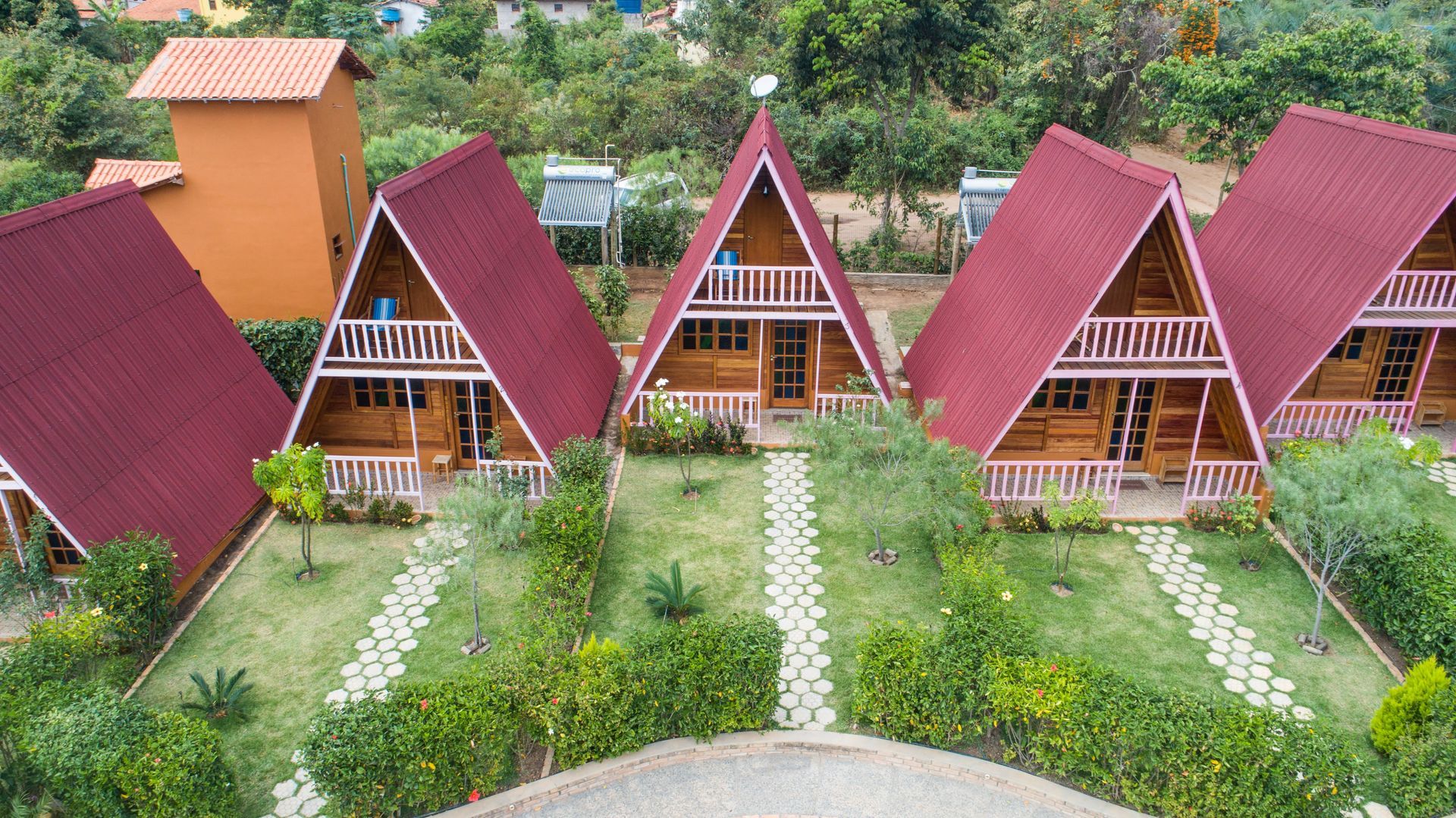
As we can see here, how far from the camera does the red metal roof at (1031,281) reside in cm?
1759

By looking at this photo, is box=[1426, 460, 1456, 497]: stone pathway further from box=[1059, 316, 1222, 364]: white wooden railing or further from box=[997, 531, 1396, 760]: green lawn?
box=[1059, 316, 1222, 364]: white wooden railing

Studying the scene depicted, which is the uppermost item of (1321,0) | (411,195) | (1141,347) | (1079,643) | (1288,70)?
(1321,0)

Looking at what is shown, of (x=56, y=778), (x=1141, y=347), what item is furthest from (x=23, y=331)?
(x=1141, y=347)

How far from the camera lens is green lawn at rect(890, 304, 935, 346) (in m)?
28.3

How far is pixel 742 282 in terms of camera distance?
21.4m

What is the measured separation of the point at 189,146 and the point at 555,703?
746 inches

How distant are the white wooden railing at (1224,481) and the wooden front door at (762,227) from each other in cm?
976

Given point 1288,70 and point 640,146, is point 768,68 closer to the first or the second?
point 640,146

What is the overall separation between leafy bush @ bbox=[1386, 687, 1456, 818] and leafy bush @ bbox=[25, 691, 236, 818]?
14.1 meters

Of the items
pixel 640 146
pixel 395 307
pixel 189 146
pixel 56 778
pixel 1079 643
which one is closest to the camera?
pixel 56 778

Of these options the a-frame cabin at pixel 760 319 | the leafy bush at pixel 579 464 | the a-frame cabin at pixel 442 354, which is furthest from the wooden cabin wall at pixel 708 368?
the leafy bush at pixel 579 464

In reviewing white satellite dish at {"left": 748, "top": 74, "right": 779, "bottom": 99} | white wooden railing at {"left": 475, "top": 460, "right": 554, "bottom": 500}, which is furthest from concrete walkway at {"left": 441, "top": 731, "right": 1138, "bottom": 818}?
white satellite dish at {"left": 748, "top": 74, "right": 779, "bottom": 99}

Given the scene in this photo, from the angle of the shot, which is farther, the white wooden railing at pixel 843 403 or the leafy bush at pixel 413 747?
the white wooden railing at pixel 843 403

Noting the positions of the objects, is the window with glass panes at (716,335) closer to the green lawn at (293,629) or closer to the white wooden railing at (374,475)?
the white wooden railing at (374,475)
